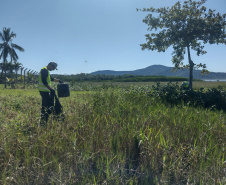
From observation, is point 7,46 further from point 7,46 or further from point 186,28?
point 186,28

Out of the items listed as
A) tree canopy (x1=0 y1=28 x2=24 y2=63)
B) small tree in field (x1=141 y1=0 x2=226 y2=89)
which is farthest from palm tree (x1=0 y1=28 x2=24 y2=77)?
small tree in field (x1=141 y1=0 x2=226 y2=89)

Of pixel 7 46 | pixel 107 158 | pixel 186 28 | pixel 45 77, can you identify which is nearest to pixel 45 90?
pixel 45 77

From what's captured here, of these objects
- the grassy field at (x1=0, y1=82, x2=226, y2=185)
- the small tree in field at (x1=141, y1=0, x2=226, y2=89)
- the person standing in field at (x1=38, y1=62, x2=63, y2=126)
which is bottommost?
the grassy field at (x1=0, y1=82, x2=226, y2=185)

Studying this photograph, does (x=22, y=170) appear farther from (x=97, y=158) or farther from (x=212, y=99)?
(x=212, y=99)

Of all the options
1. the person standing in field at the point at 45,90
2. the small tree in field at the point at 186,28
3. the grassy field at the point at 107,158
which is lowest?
the grassy field at the point at 107,158

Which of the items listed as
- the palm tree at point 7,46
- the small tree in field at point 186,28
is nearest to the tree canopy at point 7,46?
the palm tree at point 7,46

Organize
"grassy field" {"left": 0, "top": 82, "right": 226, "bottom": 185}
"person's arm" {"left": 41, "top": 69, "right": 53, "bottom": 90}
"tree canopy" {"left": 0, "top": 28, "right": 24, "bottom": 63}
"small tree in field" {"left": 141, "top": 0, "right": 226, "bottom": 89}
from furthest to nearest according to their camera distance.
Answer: "tree canopy" {"left": 0, "top": 28, "right": 24, "bottom": 63} → "small tree in field" {"left": 141, "top": 0, "right": 226, "bottom": 89} → "person's arm" {"left": 41, "top": 69, "right": 53, "bottom": 90} → "grassy field" {"left": 0, "top": 82, "right": 226, "bottom": 185}

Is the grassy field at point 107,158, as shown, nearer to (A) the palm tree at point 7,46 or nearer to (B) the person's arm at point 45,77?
(B) the person's arm at point 45,77

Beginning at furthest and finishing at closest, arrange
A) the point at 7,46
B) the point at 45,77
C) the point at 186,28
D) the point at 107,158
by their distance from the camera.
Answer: the point at 7,46 < the point at 186,28 < the point at 45,77 < the point at 107,158

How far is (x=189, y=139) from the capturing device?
337cm

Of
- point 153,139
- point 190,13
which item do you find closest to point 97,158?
point 153,139

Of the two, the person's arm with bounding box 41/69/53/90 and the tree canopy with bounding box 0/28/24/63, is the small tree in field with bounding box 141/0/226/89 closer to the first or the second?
the person's arm with bounding box 41/69/53/90

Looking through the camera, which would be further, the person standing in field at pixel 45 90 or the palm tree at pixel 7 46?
the palm tree at pixel 7 46

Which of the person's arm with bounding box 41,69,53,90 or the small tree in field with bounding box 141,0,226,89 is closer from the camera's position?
the person's arm with bounding box 41,69,53,90
